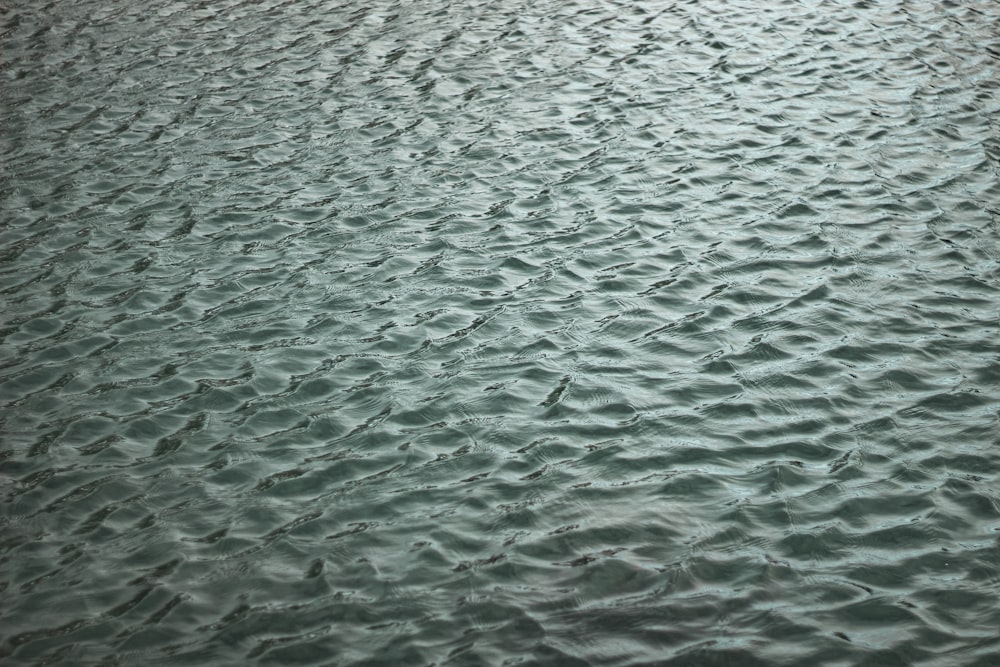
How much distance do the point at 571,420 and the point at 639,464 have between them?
3.42 feet

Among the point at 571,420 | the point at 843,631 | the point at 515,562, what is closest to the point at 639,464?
the point at 571,420

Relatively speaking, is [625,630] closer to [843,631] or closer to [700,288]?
[843,631]

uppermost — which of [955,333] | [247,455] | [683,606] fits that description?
[247,455]

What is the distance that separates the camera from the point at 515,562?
9.21m

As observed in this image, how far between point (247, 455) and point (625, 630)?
4597 millimetres

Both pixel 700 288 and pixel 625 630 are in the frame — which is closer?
pixel 625 630

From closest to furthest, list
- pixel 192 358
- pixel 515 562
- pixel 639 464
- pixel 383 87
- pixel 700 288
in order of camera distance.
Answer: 1. pixel 515 562
2. pixel 639 464
3. pixel 192 358
4. pixel 700 288
5. pixel 383 87

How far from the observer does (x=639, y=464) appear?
1048cm

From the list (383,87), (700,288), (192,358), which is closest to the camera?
(192,358)

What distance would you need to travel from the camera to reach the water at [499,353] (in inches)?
345

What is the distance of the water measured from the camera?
28.7 feet

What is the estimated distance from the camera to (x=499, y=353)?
40.3 feet

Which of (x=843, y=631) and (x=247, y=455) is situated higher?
(x=247, y=455)

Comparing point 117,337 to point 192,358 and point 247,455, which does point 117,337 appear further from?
point 247,455
